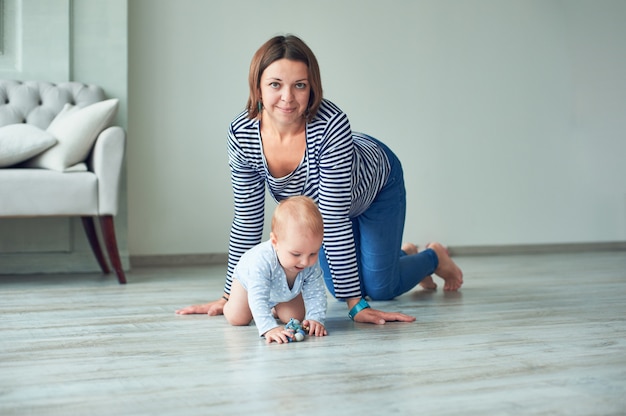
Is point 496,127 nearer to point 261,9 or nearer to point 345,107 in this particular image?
point 345,107

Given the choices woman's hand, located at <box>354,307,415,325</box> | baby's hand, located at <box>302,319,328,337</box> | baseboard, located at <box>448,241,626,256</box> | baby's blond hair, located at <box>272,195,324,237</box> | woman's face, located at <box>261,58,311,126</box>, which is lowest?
baseboard, located at <box>448,241,626,256</box>

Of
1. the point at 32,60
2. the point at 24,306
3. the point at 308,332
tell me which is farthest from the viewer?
the point at 32,60

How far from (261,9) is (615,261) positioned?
2.36m

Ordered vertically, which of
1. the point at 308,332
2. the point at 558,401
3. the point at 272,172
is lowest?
the point at 308,332

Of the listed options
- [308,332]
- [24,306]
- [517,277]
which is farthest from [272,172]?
[517,277]

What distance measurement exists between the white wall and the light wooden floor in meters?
1.40

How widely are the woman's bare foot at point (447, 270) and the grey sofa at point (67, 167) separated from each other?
1.32 meters

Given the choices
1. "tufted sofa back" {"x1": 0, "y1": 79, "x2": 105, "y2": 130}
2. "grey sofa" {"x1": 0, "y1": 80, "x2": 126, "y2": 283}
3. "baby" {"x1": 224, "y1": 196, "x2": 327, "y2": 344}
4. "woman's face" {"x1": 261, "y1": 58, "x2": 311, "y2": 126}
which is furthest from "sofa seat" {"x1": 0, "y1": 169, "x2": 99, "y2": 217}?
"woman's face" {"x1": 261, "y1": 58, "x2": 311, "y2": 126}

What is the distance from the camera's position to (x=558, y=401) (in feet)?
4.10

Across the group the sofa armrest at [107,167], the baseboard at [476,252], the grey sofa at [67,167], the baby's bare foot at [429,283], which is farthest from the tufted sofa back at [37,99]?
the baby's bare foot at [429,283]

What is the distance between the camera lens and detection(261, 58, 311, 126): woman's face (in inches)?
74.7

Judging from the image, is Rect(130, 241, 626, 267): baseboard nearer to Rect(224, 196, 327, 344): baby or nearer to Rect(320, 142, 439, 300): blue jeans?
Rect(320, 142, 439, 300): blue jeans

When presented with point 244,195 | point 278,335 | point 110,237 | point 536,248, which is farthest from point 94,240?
point 536,248

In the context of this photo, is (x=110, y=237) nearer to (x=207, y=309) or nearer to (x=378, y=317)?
(x=207, y=309)
